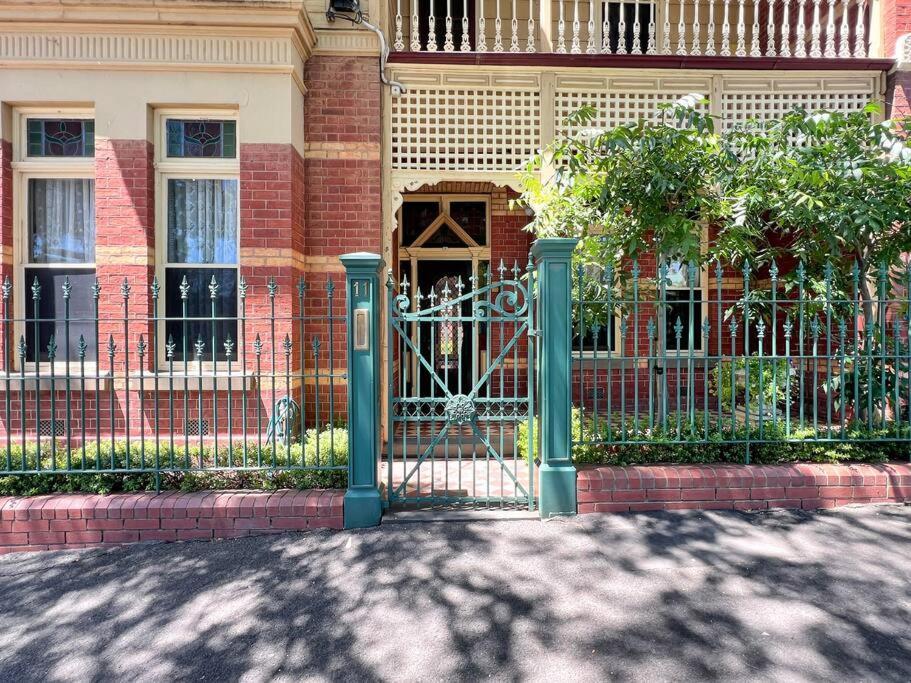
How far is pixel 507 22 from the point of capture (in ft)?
26.7

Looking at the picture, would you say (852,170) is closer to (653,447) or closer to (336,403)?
(653,447)

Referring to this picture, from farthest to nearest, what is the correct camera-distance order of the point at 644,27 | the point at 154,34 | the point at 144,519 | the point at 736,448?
the point at 644,27, the point at 154,34, the point at 736,448, the point at 144,519

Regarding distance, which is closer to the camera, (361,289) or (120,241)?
(361,289)

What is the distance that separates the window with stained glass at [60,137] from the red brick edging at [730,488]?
19.7 feet

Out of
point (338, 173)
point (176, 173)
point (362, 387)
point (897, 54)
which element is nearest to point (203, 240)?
point (176, 173)

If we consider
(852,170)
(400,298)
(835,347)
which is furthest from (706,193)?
(835,347)

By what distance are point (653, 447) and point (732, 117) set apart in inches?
177

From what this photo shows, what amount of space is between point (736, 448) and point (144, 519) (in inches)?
186

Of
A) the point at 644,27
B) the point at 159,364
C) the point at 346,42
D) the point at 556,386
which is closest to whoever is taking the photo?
the point at 556,386

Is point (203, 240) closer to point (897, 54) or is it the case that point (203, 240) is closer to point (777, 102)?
→ point (777, 102)

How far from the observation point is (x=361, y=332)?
13.4ft

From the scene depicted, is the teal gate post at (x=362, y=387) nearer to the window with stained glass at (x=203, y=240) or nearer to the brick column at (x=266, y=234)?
the brick column at (x=266, y=234)

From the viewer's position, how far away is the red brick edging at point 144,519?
394 centimetres

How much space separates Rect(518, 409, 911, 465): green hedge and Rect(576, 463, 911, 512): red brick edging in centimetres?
18
